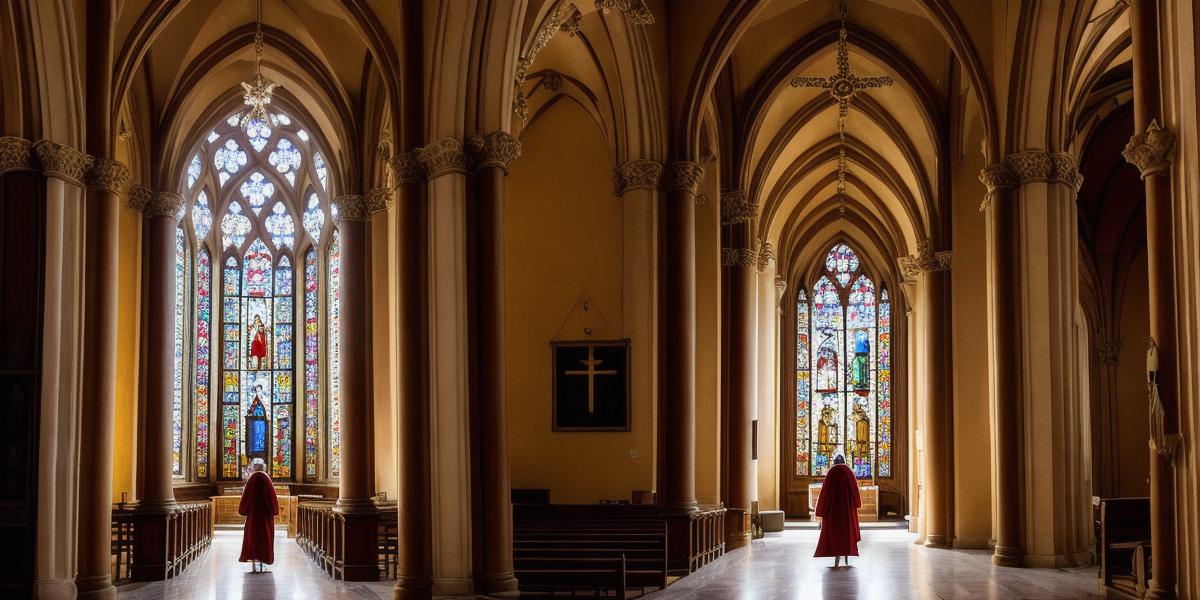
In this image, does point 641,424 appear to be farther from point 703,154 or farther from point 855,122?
point 855,122

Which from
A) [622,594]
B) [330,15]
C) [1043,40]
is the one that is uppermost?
[330,15]

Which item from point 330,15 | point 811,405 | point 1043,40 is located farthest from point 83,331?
point 811,405

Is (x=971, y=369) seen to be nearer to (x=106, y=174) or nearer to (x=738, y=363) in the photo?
(x=738, y=363)

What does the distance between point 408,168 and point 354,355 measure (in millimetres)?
7024

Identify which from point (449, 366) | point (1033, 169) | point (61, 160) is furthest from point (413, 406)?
point (1033, 169)

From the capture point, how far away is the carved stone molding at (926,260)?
22.9m

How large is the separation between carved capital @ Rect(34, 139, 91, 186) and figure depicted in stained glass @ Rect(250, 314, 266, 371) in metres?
13.7

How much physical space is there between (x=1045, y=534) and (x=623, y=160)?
7714 millimetres

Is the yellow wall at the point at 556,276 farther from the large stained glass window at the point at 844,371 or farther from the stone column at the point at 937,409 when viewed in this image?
the large stained glass window at the point at 844,371

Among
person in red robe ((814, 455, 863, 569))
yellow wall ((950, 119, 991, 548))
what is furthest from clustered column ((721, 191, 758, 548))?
person in red robe ((814, 455, 863, 569))

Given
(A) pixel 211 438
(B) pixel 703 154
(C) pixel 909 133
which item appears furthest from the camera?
(A) pixel 211 438

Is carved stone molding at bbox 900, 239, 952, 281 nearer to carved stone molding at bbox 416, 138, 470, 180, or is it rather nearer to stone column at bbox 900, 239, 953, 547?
stone column at bbox 900, 239, 953, 547

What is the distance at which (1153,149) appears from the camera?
33.7ft

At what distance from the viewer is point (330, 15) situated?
61.7 feet
